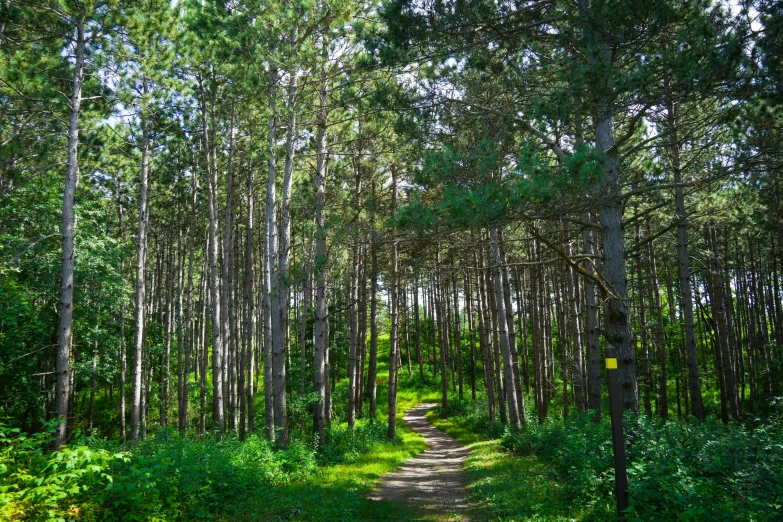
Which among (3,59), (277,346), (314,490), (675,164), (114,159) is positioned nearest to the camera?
(314,490)

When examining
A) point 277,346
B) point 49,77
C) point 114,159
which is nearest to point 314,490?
point 277,346

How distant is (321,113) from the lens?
13594mm

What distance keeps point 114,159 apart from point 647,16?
17.3 metres

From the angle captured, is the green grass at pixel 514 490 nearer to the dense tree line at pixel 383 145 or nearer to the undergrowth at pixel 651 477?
the undergrowth at pixel 651 477

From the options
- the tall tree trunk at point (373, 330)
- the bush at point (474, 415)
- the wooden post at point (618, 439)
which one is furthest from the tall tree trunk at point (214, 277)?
the wooden post at point (618, 439)

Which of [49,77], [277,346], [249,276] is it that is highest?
[49,77]

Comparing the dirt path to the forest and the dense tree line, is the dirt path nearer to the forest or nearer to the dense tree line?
the forest

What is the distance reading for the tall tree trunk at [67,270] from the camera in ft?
30.5

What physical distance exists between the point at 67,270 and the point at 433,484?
9.11 m

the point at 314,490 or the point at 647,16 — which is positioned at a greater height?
the point at 647,16

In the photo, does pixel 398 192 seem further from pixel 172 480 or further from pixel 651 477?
pixel 651 477

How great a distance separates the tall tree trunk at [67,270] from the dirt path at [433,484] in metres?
6.27

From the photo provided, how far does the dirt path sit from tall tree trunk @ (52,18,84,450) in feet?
20.6

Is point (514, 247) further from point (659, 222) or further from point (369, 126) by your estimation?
point (369, 126)
